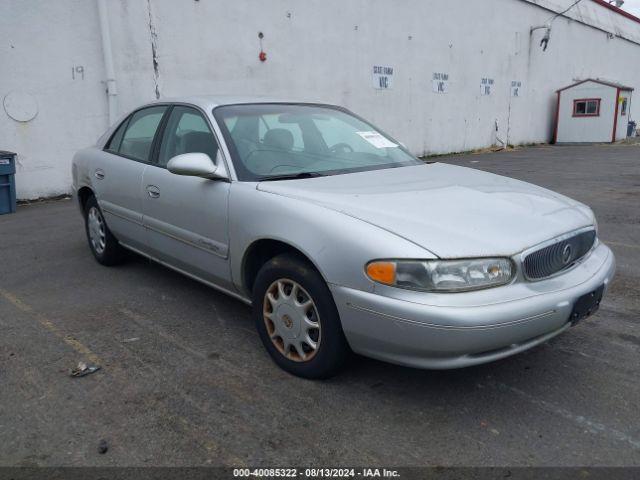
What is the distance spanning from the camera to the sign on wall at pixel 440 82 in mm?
16766

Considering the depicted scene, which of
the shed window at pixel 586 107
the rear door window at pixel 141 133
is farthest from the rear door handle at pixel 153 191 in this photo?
the shed window at pixel 586 107

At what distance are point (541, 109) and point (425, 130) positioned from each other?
9.19 meters

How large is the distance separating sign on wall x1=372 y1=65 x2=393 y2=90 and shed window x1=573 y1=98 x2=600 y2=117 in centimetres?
1226

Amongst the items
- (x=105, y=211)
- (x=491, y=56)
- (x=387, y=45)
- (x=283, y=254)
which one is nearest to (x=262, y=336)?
(x=283, y=254)

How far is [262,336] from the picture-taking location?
3217 millimetres

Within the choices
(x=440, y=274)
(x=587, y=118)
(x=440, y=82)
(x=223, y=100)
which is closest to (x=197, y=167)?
(x=223, y=100)

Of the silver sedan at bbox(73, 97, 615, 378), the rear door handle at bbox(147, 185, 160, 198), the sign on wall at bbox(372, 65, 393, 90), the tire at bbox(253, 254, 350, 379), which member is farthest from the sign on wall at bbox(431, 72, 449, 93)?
the tire at bbox(253, 254, 350, 379)

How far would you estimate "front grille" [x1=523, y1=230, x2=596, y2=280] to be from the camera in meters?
2.59

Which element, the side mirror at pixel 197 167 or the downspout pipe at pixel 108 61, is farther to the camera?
the downspout pipe at pixel 108 61

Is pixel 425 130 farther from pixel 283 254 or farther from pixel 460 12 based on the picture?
pixel 283 254

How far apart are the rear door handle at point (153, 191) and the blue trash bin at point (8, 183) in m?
4.96

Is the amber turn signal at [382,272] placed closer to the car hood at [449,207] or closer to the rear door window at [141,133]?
the car hood at [449,207]

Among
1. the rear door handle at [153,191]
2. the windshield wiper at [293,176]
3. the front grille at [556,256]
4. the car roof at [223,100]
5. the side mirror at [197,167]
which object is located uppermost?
the car roof at [223,100]

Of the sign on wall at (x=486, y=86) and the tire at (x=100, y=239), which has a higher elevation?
the sign on wall at (x=486, y=86)
